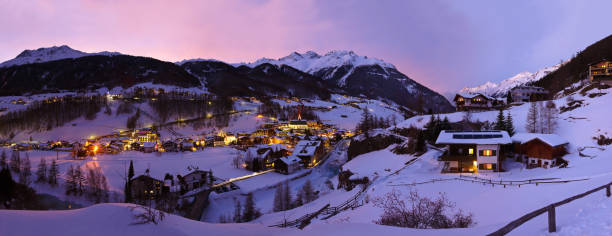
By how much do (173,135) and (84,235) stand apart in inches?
4820

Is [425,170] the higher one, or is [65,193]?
[425,170]

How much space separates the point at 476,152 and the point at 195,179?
42357mm

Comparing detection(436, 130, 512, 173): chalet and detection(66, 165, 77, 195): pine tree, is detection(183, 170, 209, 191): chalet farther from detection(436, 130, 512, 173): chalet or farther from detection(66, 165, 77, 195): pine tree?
detection(436, 130, 512, 173): chalet

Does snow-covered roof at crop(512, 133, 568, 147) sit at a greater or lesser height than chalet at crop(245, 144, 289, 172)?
greater

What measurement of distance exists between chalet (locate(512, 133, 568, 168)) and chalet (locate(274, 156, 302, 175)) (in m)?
38.9

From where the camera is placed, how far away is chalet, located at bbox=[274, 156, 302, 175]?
196 ft

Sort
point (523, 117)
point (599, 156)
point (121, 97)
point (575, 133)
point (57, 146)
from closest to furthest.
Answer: point (599, 156) → point (575, 133) → point (523, 117) → point (57, 146) → point (121, 97)

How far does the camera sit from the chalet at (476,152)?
3431 cm

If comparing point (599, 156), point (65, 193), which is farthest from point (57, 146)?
point (599, 156)

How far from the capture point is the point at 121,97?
584 feet

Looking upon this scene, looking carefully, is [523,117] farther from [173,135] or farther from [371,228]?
[173,135]

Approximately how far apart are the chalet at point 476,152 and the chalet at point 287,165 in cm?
3143

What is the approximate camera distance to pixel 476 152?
116ft

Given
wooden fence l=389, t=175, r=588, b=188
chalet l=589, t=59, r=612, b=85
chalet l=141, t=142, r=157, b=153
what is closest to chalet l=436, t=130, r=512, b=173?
wooden fence l=389, t=175, r=588, b=188
